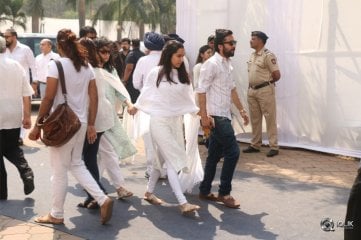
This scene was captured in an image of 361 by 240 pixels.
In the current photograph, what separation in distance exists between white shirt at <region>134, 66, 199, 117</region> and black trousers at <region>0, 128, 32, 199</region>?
1392mm

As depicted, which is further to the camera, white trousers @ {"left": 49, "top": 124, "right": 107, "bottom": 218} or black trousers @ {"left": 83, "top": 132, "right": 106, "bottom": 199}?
black trousers @ {"left": 83, "top": 132, "right": 106, "bottom": 199}

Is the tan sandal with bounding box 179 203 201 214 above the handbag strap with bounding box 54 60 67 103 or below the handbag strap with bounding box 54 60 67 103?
below

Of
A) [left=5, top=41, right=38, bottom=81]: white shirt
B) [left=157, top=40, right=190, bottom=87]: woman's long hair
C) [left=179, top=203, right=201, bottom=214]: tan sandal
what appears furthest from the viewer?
[left=5, top=41, right=38, bottom=81]: white shirt

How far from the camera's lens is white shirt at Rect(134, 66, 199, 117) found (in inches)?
205

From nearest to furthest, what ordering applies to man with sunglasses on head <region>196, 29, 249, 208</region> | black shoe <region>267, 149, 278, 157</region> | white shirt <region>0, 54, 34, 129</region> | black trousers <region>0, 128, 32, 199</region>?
1. man with sunglasses on head <region>196, 29, 249, 208</region>
2. white shirt <region>0, 54, 34, 129</region>
3. black trousers <region>0, 128, 32, 199</region>
4. black shoe <region>267, 149, 278, 157</region>

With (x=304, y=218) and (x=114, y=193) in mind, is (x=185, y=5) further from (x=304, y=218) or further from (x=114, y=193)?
(x=304, y=218)

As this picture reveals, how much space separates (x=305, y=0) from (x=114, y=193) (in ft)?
13.4

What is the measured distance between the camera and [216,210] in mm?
5406

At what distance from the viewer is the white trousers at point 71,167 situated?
15.5ft

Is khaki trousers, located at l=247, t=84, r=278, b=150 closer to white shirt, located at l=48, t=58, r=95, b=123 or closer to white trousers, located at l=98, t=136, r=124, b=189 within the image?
white trousers, located at l=98, t=136, r=124, b=189

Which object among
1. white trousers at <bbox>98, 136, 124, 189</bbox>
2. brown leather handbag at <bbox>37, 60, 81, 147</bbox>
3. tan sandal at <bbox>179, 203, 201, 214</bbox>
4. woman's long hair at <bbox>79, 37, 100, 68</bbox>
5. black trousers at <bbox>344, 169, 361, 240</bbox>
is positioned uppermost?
woman's long hair at <bbox>79, 37, 100, 68</bbox>

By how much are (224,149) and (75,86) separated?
1583mm

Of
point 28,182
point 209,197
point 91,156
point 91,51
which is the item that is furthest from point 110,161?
point 91,51

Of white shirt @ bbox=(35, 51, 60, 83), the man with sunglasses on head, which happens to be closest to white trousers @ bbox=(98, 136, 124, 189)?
the man with sunglasses on head
